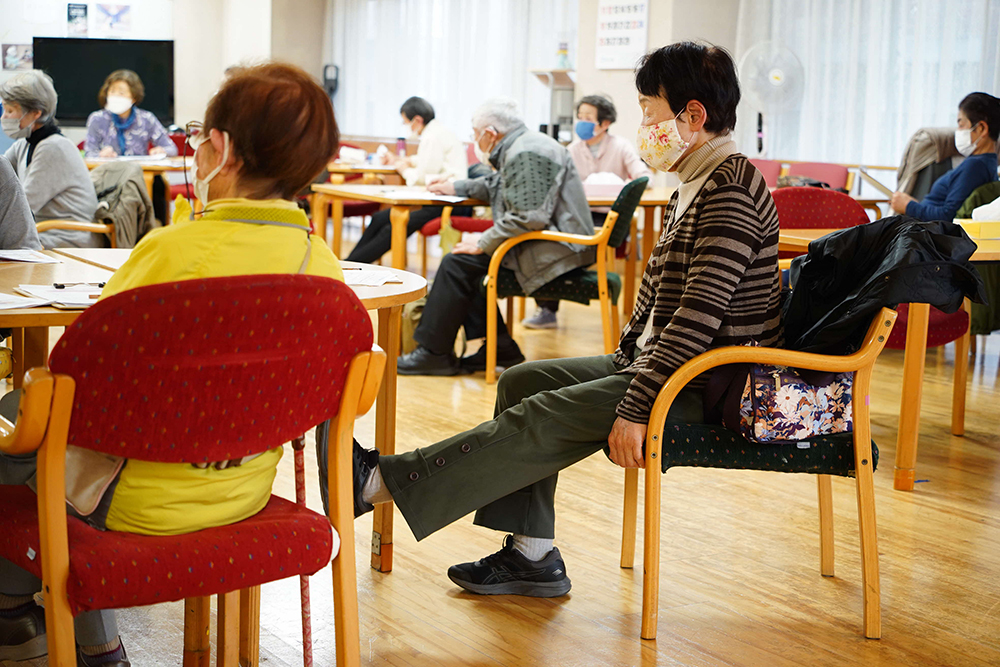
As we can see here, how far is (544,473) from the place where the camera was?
179 centimetres

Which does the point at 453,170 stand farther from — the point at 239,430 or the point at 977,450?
the point at 239,430

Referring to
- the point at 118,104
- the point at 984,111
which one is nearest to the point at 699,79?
the point at 984,111

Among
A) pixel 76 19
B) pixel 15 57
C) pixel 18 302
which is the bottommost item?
pixel 18 302

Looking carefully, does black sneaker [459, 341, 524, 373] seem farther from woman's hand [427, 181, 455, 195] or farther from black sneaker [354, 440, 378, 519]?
black sneaker [354, 440, 378, 519]

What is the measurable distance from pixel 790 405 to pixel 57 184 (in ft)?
9.88

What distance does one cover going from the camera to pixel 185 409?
1107 millimetres

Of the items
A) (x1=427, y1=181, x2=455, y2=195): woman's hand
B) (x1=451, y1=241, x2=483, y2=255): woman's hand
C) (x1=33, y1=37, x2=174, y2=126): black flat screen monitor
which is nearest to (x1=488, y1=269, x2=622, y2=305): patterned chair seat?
(x1=451, y1=241, x2=483, y2=255): woman's hand

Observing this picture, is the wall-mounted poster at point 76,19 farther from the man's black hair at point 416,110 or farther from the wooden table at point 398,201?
the wooden table at point 398,201

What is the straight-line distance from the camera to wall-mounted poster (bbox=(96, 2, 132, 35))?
9.76m

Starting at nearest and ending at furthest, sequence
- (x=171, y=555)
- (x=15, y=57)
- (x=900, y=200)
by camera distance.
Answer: (x=171, y=555) → (x=900, y=200) → (x=15, y=57)

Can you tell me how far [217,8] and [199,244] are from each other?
972 centimetres

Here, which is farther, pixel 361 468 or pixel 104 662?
pixel 361 468

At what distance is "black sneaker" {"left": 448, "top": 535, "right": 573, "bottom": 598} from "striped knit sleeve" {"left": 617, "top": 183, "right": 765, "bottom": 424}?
1.35ft

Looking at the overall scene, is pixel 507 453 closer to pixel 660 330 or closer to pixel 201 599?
pixel 660 330
